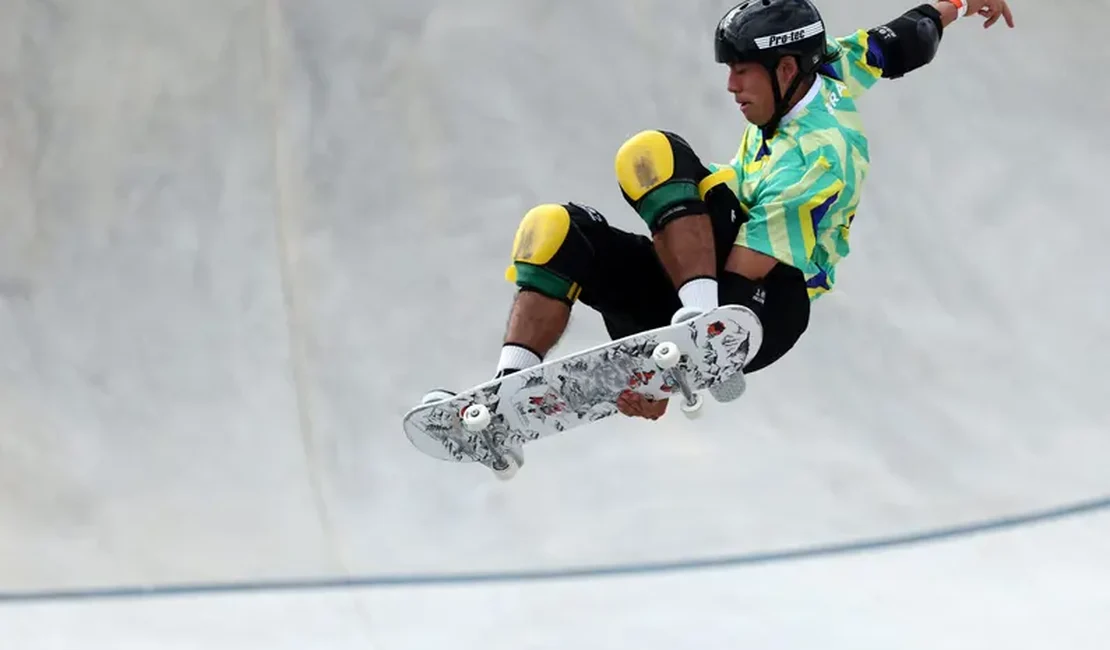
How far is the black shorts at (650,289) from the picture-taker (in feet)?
13.7

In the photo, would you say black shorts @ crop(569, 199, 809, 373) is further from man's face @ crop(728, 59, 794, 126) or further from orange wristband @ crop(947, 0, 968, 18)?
orange wristband @ crop(947, 0, 968, 18)

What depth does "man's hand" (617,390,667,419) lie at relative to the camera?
4.14 meters

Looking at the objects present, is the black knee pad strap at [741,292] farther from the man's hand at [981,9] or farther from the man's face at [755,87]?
the man's hand at [981,9]

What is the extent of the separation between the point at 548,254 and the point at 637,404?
51cm

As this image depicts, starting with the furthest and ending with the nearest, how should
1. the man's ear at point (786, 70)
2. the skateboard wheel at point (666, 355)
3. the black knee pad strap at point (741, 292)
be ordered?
the man's ear at point (786, 70) < the black knee pad strap at point (741, 292) < the skateboard wheel at point (666, 355)

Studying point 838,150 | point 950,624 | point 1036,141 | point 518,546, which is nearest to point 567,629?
point 518,546

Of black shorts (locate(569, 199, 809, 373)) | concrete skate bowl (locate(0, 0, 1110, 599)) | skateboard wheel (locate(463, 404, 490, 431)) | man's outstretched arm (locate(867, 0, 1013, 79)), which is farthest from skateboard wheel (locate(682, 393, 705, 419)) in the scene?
concrete skate bowl (locate(0, 0, 1110, 599))

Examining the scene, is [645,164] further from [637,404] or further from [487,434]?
[487,434]

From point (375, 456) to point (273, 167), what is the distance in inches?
62.0

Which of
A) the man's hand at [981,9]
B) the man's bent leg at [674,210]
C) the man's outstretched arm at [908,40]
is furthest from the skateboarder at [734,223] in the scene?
the man's hand at [981,9]

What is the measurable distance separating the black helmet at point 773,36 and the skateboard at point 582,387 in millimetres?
808

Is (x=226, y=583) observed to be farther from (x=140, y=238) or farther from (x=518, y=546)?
(x=140, y=238)

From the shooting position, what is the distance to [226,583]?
20.3ft

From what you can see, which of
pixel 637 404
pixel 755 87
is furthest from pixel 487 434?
pixel 755 87
